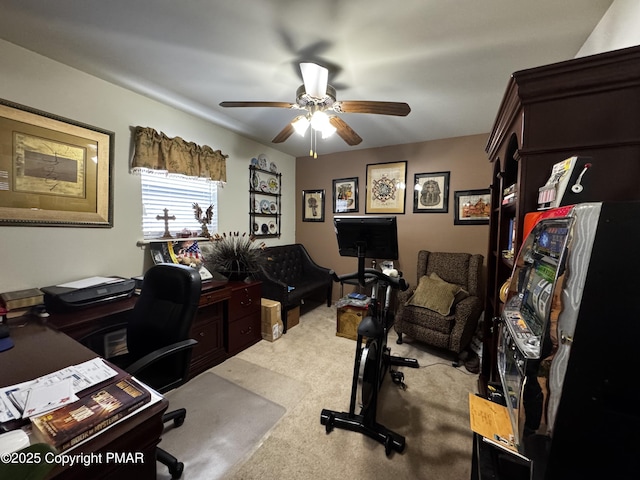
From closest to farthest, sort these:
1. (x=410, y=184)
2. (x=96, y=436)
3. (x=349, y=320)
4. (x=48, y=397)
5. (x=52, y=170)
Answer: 1. (x=96, y=436)
2. (x=48, y=397)
3. (x=52, y=170)
4. (x=349, y=320)
5. (x=410, y=184)

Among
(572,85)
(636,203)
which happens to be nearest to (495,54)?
(572,85)

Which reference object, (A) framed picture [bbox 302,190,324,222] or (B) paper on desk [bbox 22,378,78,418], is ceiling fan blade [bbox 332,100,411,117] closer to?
(B) paper on desk [bbox 22,378,78,418]

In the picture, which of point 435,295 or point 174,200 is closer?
point 174,200

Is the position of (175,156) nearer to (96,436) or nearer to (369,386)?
(96,436)

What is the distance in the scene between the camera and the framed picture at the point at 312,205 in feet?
13.7

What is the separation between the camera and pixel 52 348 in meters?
1.20

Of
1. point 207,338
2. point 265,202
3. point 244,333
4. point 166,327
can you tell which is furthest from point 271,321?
point 265,202

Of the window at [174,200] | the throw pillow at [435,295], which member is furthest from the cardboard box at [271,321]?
the throw pillow at [435,295]

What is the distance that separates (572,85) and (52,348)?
2.53m

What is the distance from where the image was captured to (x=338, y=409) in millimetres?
1865

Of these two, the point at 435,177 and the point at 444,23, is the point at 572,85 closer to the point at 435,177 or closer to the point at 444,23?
the point at 444,23

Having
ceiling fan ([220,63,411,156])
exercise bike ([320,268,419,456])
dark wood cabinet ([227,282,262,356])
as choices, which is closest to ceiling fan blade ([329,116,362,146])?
ceiling fan ([220,63,411,156])

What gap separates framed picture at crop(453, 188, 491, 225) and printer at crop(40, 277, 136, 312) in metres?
3.56

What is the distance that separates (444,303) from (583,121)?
2055 millimetres
